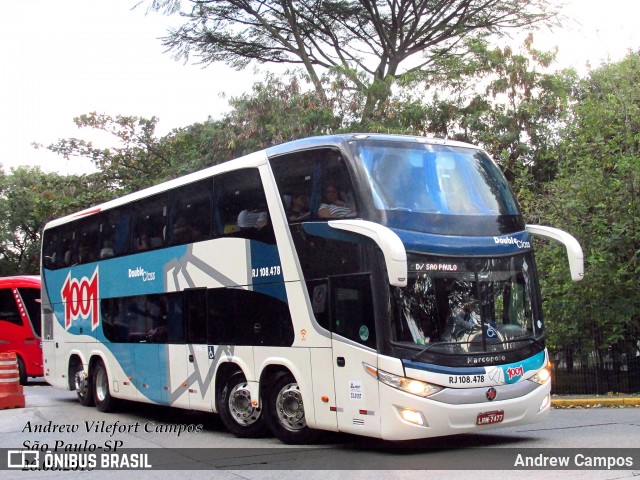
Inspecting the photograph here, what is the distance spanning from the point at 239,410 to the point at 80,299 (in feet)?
21.5

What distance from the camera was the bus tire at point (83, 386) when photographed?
17625 millimetres

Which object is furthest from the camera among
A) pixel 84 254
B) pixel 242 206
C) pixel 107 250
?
pixel 84 254

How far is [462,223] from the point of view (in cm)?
1064

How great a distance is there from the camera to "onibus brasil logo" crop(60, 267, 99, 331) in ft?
56.3

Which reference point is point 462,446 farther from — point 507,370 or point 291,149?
point 291,149

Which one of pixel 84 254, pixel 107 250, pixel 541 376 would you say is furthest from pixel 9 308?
pixel 541 376

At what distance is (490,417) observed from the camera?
10.2 meters

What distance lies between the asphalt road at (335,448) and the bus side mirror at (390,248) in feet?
7.04

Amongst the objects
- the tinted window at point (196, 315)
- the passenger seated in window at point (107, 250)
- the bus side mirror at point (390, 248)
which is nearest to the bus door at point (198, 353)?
the tinted window at point (196, 315)

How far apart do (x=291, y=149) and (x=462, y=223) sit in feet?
8.71

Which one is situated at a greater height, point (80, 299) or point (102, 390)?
point (80, 299)

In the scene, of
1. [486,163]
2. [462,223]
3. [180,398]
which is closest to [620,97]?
[486,163]

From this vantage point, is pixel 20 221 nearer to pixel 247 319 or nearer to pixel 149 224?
pixel 149 224

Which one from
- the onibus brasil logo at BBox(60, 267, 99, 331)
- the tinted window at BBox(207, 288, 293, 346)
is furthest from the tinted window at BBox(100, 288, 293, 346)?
the onibus brasil logo at BBox(60, 267, 99, 331)
